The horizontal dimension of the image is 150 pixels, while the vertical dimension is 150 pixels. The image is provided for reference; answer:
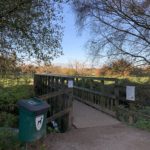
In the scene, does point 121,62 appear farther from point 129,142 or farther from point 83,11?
point 129,142

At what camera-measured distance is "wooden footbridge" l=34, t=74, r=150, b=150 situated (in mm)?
6992

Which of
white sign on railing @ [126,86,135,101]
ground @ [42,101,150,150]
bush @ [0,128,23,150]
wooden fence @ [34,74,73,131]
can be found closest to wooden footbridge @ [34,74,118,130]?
wooden fence @ [34,74,73,131]

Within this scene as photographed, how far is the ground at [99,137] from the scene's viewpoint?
6.84 metres

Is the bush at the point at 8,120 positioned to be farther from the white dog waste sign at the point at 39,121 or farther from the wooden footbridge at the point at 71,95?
the white dog waste sign at the point at 39,121

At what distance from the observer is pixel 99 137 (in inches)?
299

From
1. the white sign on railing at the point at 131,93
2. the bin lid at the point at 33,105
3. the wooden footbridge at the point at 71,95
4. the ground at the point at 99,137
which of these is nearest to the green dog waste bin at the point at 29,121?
the bin lid at the point at 33,105

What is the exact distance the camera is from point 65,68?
29.9 meters

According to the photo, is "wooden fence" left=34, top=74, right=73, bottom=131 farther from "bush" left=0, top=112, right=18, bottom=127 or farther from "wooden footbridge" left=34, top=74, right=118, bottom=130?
"bush" left=0, top=112, right=18, bottom=127

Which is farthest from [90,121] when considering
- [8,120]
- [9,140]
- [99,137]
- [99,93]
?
[9,140]

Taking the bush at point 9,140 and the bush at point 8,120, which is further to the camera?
the bush at point 8,120

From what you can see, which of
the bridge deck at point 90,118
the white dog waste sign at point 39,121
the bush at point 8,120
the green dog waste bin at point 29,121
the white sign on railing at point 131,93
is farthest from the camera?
the white sign on railing at point 131,93

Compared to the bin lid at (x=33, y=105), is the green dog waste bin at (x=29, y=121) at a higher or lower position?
lower

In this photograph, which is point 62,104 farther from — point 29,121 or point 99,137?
point 29,121

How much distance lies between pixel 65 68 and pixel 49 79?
16.1 meters
